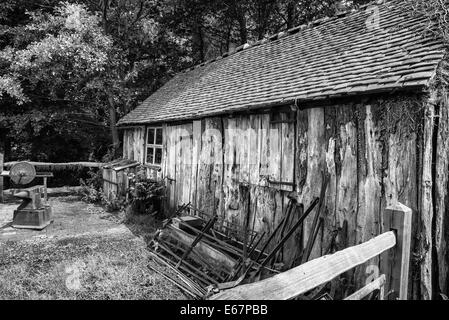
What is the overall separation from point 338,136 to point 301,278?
10.3ft

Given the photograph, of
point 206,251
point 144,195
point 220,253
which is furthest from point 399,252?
point 144,195

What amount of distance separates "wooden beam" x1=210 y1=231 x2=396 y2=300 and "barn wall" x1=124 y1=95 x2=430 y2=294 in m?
1.68

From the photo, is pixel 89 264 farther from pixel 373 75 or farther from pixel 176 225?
pixel 373 75

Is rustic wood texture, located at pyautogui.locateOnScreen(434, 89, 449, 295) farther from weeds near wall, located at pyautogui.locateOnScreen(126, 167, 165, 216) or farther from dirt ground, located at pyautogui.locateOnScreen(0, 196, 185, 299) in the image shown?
weeds near wall, located at pyautogui.locateOnScreen(126, 167, 165, 216)

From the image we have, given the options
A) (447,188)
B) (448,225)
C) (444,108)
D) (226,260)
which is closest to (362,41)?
(444,108)

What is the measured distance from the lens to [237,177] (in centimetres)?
668

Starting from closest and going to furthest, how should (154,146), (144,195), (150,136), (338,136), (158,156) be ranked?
(338,136)
(144,195)
(158,156)
(154,146)
(150,136)

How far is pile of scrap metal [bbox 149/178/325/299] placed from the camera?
4727mm

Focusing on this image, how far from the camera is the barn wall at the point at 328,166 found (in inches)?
156

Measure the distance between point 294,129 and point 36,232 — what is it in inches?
265

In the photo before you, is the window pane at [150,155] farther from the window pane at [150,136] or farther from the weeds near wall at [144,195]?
the weeds near wall at [144,195]

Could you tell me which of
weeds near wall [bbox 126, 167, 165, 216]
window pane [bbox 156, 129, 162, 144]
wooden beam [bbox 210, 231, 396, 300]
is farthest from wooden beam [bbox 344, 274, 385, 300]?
window pane [bbox 156, 129, 162, 144]

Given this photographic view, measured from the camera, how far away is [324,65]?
20.0 ft

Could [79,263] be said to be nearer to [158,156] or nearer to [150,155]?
[158,156]
